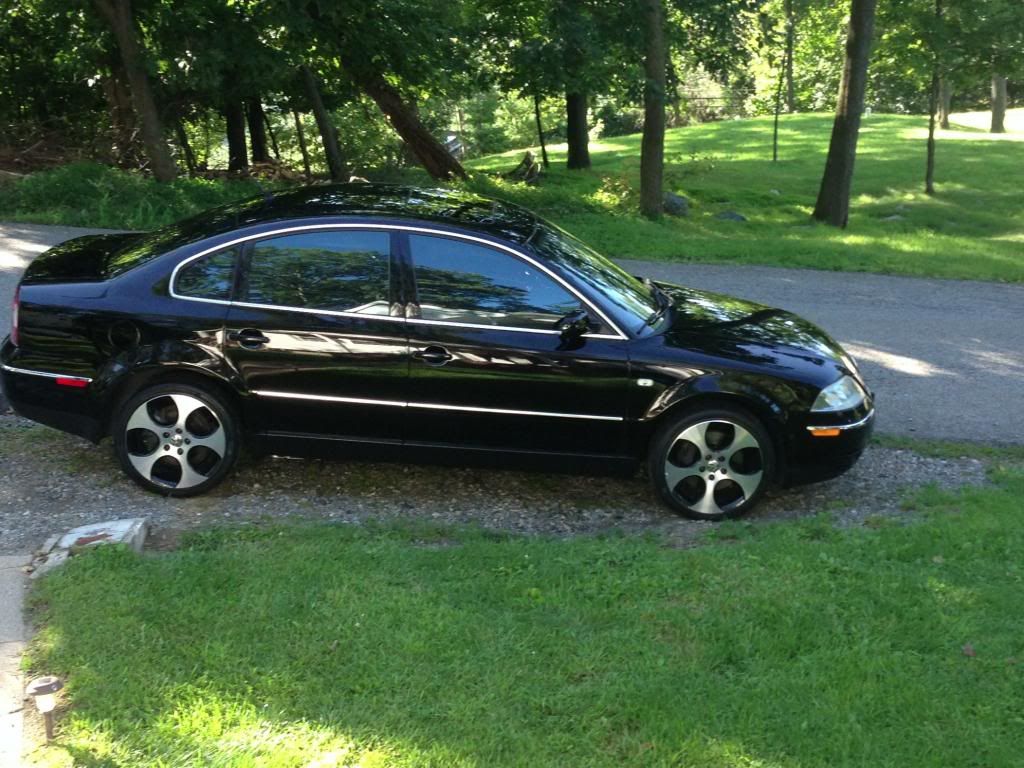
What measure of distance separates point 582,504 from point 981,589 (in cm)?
230

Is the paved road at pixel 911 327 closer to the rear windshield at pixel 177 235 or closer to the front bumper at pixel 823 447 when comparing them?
the front bumper at pixel 823 447

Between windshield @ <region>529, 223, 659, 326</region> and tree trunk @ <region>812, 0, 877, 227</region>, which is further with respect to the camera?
tree trunk @ <region>812, 0, 877, 227</region>

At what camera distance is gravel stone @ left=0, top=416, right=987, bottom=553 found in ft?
18.5

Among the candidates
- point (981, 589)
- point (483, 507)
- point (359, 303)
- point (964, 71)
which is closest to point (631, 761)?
point (981, 589)

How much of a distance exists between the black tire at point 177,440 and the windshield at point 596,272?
2050 mm

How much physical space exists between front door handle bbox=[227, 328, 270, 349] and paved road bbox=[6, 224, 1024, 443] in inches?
164

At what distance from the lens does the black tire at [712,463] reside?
586 centimetres

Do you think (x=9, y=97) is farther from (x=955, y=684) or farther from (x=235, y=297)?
(x=955, y=684)

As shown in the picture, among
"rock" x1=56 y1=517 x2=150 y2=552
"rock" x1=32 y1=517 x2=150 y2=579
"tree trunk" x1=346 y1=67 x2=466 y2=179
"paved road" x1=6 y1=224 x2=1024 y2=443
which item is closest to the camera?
"rock" x1=32 y1=517 x2=150 y2=579

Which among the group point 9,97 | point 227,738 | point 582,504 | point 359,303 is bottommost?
point 582,504

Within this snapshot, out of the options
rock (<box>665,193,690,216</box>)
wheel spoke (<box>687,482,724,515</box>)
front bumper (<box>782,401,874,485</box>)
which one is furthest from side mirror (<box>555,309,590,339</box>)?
rock (<box>665,193,690,216</box>)

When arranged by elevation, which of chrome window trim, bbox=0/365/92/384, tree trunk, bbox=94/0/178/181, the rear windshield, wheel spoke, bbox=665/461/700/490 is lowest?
wheel spoke, bbox=665/461/700/490

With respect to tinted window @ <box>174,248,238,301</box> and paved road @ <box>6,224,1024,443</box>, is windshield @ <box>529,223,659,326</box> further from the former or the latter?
paved road @ <box>6,224,1024,443</box>

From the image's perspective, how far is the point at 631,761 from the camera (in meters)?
Answer: 3.36
